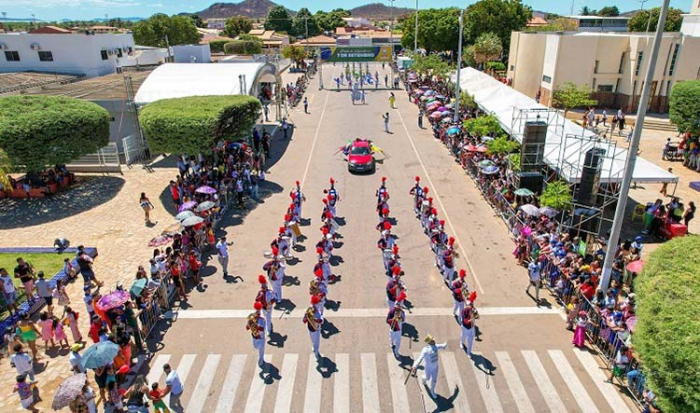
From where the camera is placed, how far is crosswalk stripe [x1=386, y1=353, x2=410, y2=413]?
35.9 feet

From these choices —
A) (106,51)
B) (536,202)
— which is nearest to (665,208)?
(536,202)

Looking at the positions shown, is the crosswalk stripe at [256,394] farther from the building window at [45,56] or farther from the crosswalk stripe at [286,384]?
the building window at [45,56]

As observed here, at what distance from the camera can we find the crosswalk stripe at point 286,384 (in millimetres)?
10945

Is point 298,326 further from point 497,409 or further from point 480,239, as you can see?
point 480,239

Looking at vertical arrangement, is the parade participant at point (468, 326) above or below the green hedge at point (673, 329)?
below

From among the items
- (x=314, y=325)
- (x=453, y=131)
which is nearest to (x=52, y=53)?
(x=453, y=131)

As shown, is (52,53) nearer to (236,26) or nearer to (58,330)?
(58,330)

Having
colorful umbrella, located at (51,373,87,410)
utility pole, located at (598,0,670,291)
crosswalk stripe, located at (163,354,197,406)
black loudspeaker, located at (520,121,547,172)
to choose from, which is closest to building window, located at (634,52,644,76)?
black loudspeaker, located at (520,121,547,172)

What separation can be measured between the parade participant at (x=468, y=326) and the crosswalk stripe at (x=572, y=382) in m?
2.13

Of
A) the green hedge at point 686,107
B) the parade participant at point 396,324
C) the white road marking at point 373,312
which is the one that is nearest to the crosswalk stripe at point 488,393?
the parade participant at point 396,324

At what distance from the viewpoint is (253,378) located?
38.7 ft

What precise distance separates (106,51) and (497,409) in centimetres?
5572

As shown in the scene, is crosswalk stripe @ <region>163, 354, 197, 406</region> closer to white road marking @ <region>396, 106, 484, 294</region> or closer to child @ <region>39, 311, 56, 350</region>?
child @ <region>39, 311, 56, 350</region>

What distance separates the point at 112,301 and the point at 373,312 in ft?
23.5
